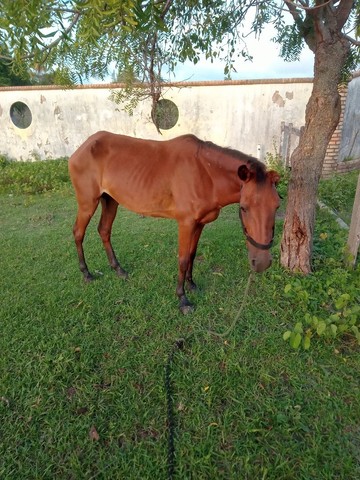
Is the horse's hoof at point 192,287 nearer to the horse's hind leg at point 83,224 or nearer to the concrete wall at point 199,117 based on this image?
the horse's hind leg at point 83,224

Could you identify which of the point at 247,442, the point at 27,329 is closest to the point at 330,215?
the point at 247,442

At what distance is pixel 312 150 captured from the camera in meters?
3.07

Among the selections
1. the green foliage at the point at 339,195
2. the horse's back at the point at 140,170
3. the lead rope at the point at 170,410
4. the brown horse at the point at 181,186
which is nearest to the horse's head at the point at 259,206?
the brown horse at the point at 181,186

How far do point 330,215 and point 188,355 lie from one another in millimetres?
3943

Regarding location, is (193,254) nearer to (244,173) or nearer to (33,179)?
(244,173)

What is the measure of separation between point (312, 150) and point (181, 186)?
4.51 feet

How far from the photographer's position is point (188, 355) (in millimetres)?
2436

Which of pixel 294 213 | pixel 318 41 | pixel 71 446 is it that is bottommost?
pixel 71 446

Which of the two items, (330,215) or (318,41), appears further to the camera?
(330,215)

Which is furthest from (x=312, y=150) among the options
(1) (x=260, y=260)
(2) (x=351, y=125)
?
(2) (x=351, y=125)

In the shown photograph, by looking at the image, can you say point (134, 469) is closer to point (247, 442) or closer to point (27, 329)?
point (247, 442)

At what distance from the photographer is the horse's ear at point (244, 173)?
86.5 inches

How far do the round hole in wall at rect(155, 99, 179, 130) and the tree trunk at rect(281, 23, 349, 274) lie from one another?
6606 mm

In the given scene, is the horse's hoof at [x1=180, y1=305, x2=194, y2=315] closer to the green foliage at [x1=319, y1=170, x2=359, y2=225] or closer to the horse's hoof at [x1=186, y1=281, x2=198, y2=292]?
the horse's hoof at [x1=186, y1=281, x2=198, y2=292]
